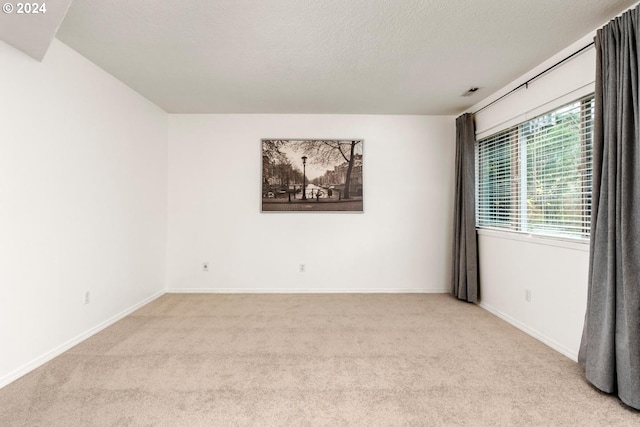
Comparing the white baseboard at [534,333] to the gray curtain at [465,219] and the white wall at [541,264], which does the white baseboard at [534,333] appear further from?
the gray curtain at [465,219]

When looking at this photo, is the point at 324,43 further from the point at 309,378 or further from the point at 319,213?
the point at 309,378

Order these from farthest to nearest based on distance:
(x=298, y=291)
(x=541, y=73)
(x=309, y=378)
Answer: (x=298, y=291) → (x=541, y=73) → (x=309, y=378)

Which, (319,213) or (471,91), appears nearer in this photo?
(471,91)

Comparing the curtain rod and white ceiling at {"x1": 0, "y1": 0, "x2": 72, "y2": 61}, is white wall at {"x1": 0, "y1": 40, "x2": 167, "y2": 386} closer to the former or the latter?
white ceiling at {"x1": 0, "y1": 0, "x2": 72, "y2": 61}

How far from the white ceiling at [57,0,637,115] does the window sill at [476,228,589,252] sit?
5.17ft

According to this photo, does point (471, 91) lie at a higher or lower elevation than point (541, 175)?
higher

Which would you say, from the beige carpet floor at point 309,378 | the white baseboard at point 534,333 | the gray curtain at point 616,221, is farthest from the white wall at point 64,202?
the white baseboard at point 534,333

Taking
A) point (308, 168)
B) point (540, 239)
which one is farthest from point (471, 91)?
point (308, 168)

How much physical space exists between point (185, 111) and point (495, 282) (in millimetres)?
4482

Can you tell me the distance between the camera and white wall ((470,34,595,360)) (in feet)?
7.96

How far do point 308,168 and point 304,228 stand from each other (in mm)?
849

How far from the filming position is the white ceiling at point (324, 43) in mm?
2031

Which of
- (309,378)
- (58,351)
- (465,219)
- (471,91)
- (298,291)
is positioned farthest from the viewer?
(298,291)

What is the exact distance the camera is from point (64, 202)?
2.53m
